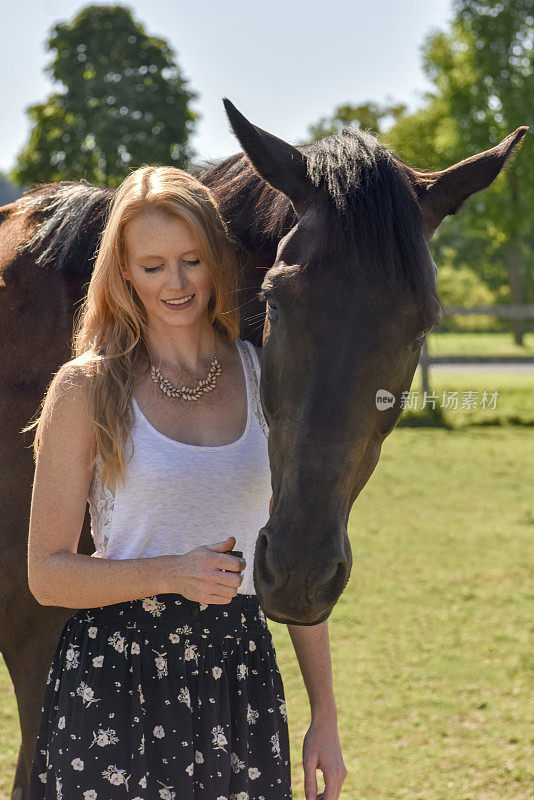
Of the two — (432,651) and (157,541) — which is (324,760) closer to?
(157,541)

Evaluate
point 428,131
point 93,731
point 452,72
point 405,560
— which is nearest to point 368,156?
point 93,731

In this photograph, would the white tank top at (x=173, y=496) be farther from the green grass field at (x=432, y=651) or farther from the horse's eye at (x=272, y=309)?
the green grass field at (x=432, y=651)

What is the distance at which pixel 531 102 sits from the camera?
44.9 feet

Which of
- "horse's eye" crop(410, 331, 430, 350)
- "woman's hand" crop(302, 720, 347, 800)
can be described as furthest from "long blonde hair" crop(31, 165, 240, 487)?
"woman's hand" crop(302, 720, 347, 800)

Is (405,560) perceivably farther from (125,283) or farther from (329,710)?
(125,283)

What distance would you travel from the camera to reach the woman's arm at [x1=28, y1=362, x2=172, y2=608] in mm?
1440

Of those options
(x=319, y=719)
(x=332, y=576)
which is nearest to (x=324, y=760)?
(x=319, y=719)

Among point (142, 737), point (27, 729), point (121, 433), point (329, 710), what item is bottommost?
point (27, 729)

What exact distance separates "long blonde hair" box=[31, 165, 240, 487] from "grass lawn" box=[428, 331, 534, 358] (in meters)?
16.3

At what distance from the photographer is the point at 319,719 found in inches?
68.6

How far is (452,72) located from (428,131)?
10.7 feet

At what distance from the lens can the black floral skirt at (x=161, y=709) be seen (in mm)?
1480

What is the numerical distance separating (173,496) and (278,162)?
0.75m

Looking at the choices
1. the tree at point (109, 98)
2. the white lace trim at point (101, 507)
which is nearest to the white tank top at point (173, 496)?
the white lace trim at point (101, 507)
